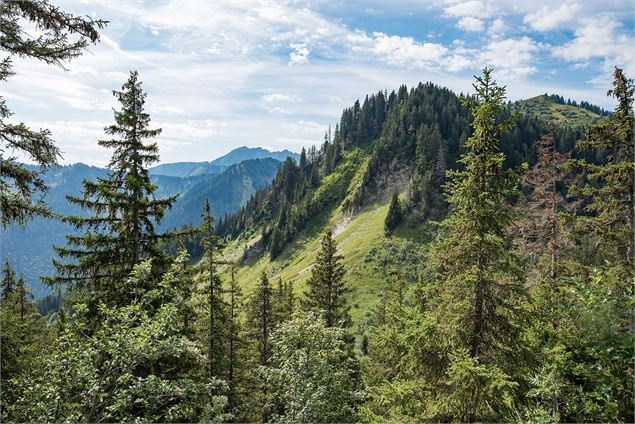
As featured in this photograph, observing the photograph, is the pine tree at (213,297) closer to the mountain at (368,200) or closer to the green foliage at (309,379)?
the green foliage at (309,379)

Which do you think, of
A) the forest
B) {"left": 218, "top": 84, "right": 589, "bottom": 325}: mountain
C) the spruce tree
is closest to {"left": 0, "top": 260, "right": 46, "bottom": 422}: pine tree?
the forest

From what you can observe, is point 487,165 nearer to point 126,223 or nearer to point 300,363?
point 300,363

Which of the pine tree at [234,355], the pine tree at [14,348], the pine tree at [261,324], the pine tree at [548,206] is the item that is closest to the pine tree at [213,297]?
the pine tree at [234,355]

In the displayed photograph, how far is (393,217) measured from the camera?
343 ft

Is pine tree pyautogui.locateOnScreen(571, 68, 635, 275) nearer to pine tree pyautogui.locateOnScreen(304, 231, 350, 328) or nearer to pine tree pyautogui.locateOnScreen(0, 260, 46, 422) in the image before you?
pine tree pyautogui.locateOnScreen(304, 231, 350, 328)

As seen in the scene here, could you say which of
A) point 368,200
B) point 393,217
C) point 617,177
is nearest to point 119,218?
point 617,177

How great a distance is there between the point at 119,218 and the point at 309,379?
10490 millimetres

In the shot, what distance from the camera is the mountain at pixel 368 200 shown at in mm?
95250

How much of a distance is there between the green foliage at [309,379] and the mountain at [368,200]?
56.5m

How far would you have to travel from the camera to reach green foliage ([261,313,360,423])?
43.8ft

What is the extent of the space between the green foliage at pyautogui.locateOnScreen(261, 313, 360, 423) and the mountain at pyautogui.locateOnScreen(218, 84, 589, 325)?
56478mm

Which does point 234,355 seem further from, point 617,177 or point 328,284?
point 617,177

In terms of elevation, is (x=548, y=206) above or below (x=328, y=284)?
above

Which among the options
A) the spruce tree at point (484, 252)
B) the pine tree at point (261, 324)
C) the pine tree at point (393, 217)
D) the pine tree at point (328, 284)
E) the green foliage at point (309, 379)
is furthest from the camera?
the pine tree at point (393, 217)
